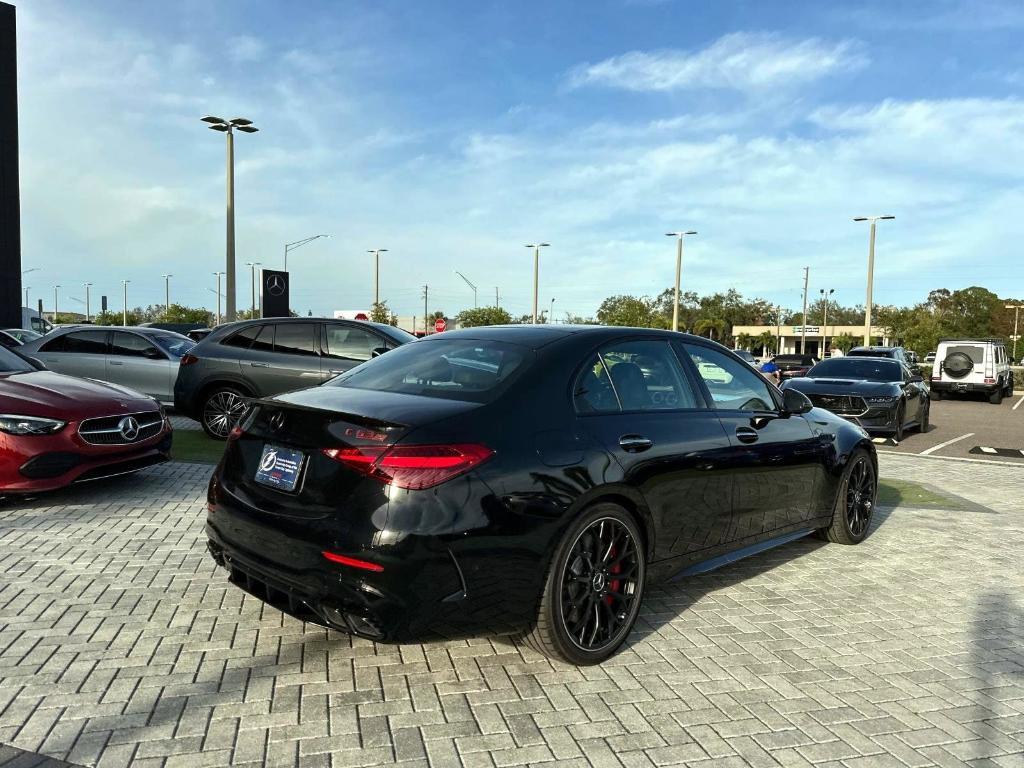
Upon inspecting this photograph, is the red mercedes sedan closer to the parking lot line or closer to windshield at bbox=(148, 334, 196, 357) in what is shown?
windshield at bbox=(148, 334, 196, 357)

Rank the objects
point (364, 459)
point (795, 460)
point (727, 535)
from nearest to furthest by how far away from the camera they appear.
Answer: point (364, 459) → point (727, 535) → point (795, 460)

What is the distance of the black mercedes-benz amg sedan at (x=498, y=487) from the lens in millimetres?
3018

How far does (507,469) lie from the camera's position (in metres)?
3.17

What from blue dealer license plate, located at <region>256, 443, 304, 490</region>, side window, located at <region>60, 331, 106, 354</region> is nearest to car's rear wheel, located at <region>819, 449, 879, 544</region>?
blue dealer license plate, located at <region>256, 443, 304, 490</region>

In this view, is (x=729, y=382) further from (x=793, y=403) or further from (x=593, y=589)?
(x=593, y=589)

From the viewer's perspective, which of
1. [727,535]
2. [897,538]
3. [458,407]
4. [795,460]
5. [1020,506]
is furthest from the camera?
[1020,506]

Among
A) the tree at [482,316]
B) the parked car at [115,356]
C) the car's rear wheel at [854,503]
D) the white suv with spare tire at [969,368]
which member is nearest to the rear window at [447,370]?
the car's rear wheel at [854,503]

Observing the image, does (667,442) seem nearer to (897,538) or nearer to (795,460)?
(795,460)

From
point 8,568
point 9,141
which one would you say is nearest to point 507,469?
point 8,568

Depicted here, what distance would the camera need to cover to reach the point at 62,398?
6320 mm

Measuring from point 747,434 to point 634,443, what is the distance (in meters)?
1.10

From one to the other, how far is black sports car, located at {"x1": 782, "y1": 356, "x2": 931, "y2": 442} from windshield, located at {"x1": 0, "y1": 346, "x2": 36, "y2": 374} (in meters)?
10.00

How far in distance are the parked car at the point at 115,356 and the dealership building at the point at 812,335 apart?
7787cm

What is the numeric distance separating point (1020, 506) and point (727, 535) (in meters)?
4.94
